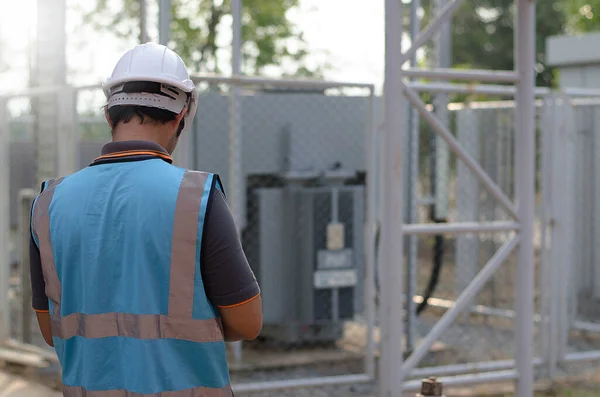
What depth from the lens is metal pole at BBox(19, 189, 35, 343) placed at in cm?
→ 745

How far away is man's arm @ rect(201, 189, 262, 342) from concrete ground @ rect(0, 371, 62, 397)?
447 cm

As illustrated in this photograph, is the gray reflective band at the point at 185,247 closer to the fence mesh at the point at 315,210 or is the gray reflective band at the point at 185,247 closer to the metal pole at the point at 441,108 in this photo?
the fence mesh at the point at 315,210

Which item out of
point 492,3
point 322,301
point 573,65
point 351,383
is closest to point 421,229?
point 351,383

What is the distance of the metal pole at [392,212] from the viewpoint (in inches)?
198

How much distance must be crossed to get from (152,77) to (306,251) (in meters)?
5.28

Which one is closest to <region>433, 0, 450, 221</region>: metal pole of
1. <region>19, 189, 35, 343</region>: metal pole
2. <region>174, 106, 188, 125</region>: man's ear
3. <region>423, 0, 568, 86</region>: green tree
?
<region>19, 189, 35, 343</region>: metal pole

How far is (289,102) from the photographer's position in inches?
313

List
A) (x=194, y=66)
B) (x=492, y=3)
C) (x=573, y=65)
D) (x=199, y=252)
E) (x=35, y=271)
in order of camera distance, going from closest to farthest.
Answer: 1. (x=199, y=252)
2. (x=35, y=271)
3. (x=573, y=65)
4. (x=194, y=66)
5. (x=492, y=3)

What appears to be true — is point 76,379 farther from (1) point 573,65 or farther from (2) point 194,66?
(2) point 194,66

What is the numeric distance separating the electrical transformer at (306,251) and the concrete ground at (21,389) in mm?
1858

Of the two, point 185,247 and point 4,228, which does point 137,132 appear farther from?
point 4,228

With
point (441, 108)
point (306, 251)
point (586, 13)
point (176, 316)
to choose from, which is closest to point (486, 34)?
point (586, 13)

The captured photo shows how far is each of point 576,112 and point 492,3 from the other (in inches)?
1001

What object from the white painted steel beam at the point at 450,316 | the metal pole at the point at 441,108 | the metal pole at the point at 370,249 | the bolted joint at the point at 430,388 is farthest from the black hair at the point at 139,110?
the metal pole at the point at 441,108
